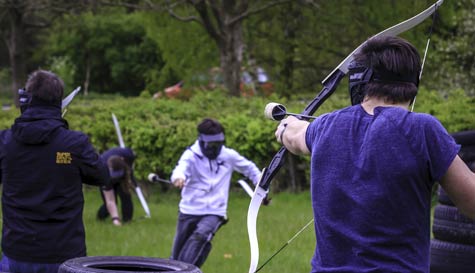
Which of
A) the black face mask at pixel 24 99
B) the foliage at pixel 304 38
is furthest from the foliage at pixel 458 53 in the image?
the black face mask at pixel 24 99

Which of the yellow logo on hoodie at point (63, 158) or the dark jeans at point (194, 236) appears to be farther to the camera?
the dark jeans at point (194, 236)

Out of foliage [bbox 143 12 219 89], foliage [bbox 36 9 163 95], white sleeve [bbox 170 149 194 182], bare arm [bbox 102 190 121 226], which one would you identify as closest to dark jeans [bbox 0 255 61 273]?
white sleeve [bbox 170 149 194 182]

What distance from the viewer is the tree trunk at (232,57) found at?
20.3 meters

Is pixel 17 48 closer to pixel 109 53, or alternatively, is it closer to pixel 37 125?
pixel 109 53

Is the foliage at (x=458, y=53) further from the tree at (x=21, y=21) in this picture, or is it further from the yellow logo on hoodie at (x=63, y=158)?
the yellow logo on hoodie at (x=63, y=158)

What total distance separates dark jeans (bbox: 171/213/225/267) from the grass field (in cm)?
94

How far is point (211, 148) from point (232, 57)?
12.2 metres

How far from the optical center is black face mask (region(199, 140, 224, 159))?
837 centimetres

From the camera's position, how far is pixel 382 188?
3357mm

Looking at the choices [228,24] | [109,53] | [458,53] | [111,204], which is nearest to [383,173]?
[111,204]

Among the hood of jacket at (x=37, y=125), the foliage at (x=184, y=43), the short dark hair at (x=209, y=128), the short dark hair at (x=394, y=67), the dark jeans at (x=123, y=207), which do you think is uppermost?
the short dark hair at (x=394, y=67)

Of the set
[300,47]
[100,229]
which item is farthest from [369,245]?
[300,47]

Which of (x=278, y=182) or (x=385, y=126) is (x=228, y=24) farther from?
(x=385, y=126)

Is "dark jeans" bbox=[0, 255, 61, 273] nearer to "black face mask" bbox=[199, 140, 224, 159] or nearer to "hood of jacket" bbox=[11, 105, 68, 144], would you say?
"hood of jacket" bbox=[11, 105, 68, 144]
